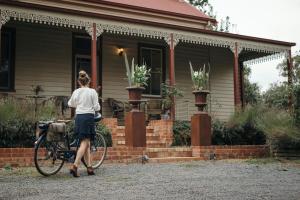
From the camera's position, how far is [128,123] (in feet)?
37.2

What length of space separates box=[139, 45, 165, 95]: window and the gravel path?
876cm

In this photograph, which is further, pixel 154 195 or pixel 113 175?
pixel 113 175

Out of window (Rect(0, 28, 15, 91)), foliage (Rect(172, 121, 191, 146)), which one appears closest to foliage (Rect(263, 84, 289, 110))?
foliage (Rect(172, 121, 191, 146))

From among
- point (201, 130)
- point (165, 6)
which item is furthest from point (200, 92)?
point (165, 6)

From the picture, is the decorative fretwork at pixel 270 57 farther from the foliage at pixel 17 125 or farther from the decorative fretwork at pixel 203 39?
the foliage at pixel 17 125

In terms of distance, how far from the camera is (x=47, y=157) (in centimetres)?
808

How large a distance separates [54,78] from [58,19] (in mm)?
2749

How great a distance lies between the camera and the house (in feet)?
46.8

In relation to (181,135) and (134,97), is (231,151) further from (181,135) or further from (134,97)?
(134,97)

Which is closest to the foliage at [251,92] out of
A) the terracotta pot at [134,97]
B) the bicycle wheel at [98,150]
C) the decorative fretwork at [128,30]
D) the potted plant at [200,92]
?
the decorative fretwork at [128,30]

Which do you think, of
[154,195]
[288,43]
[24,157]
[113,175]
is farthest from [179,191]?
[288,43]

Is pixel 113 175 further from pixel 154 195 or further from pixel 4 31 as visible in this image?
pixel 4 31

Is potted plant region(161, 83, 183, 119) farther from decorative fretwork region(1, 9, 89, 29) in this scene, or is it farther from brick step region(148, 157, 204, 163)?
brick step region(148, 157, 204, 163)

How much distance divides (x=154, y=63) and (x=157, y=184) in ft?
38.2
